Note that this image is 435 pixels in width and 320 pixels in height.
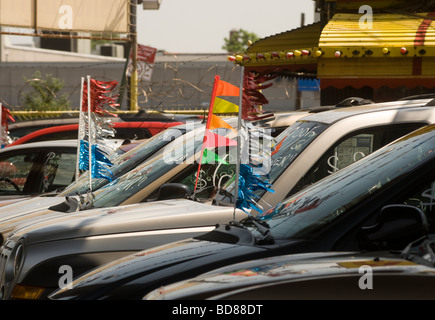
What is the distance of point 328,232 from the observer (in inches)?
147

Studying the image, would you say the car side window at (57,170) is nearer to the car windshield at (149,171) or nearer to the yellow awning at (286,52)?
the car windshield at (149,171)

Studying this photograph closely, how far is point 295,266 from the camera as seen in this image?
332 centimetres

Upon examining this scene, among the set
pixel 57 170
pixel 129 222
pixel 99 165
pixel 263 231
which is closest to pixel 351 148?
pixel 129 222

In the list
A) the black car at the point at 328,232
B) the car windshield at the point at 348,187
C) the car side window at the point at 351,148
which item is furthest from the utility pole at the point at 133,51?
the black car at the point at 328,232

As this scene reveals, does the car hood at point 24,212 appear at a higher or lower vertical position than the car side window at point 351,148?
lower

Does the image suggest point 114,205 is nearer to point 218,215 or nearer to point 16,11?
point 218,215

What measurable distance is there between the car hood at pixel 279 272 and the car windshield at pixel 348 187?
441 millimetres

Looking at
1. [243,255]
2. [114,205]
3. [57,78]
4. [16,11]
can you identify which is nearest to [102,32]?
[16,11]

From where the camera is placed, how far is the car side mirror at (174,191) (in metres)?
6.14

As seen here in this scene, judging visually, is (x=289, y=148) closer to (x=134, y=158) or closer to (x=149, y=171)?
(x=149, y=171)

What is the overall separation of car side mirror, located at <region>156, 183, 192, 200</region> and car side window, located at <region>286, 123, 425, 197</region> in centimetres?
81

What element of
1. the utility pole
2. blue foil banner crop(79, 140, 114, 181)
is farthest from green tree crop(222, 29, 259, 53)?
blue foil banner crop(79, 140, 114, 181)

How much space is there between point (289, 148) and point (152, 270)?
2599 mm
